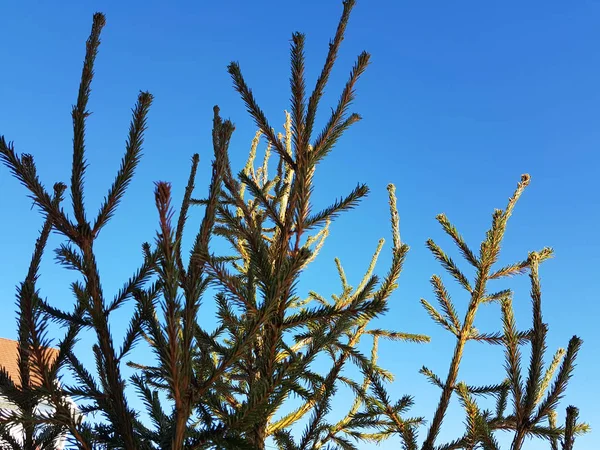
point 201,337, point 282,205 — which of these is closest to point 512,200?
point 201,337

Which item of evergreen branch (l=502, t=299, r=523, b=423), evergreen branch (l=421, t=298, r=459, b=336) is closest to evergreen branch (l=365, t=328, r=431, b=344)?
evergreen branch (l=421, t=298, r=459, b=336)

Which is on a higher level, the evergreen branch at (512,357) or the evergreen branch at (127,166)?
the evergreen branch at (127,166)

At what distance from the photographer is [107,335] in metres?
1.77

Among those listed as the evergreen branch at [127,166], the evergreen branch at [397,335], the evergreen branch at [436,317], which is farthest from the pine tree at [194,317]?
the evergreen branch at [397,335]

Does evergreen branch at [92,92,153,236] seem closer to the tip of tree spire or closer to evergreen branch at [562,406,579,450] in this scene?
the tip of tree spire

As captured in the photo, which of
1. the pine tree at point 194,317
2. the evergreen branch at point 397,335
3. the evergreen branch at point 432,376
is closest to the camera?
the pine tree at point 194,317

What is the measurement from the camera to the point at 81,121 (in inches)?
73.2

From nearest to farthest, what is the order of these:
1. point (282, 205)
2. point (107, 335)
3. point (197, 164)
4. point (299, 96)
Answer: point (107, 335) < point (197, 164) < point (299, 96) < point (282, 205)

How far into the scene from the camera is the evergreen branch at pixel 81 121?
5.91 feet

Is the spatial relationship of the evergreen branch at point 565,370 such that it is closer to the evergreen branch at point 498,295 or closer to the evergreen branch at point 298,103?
the evergreen branch at point 298,103

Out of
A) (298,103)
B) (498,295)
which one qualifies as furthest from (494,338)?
(298,103)

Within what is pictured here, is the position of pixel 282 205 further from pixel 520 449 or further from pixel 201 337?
pixel 520 449

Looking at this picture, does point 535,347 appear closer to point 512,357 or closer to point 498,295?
point 512,357

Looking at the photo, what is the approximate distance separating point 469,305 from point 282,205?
13.6 ft
